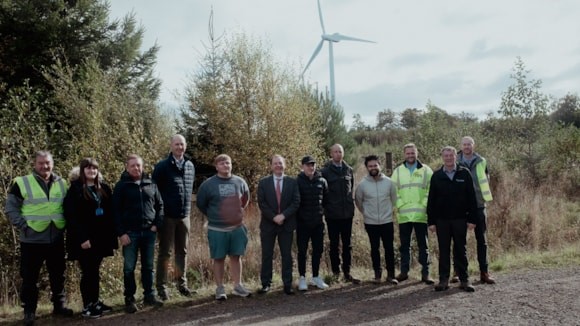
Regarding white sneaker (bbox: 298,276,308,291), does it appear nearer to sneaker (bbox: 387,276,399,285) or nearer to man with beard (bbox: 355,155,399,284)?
man with beard (bbox: 355,155,399,284)

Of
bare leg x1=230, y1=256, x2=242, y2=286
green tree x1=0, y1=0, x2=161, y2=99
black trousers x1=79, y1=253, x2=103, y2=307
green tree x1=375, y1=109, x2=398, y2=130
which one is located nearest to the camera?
black trousers x1=79, y1=253, x2=103, y2=307

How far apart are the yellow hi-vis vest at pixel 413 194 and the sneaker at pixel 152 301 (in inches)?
129

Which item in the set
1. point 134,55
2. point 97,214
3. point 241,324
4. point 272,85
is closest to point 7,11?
point 134,55

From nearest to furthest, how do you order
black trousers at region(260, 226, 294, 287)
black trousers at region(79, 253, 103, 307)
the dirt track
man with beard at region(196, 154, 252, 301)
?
the dirt track < black trousers at region(79, 253, 103, 307) < man with beard at region(196, 154, 252, 301) < black trousers at region(260, 226, 294, 287)

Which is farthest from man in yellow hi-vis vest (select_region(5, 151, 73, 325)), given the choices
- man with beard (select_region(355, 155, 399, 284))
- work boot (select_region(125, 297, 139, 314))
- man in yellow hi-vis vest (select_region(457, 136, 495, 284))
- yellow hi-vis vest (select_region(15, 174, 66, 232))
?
man in yellow hi-vis vest (select_region(457, 136, 495, 284))

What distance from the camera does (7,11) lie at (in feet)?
43.9

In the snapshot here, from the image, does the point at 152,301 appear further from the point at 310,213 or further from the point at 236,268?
the point at 310,213

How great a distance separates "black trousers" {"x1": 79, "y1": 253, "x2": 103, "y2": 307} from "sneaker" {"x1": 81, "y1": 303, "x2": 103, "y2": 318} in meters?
0.04

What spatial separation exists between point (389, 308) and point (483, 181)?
227 centimetres

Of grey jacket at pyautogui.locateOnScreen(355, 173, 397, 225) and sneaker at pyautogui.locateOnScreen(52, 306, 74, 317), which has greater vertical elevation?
grey jacket at pyautogui.locateOnScreen(355, 173, 397, 225)

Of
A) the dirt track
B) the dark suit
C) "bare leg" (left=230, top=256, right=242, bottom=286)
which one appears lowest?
the dirt track

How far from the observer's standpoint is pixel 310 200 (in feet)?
21.5

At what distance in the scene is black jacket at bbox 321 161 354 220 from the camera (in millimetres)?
6805

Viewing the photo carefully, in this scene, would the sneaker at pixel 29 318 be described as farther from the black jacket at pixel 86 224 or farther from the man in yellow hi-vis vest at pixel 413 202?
the man in yellow hi-vis vest at pixel 413 202
